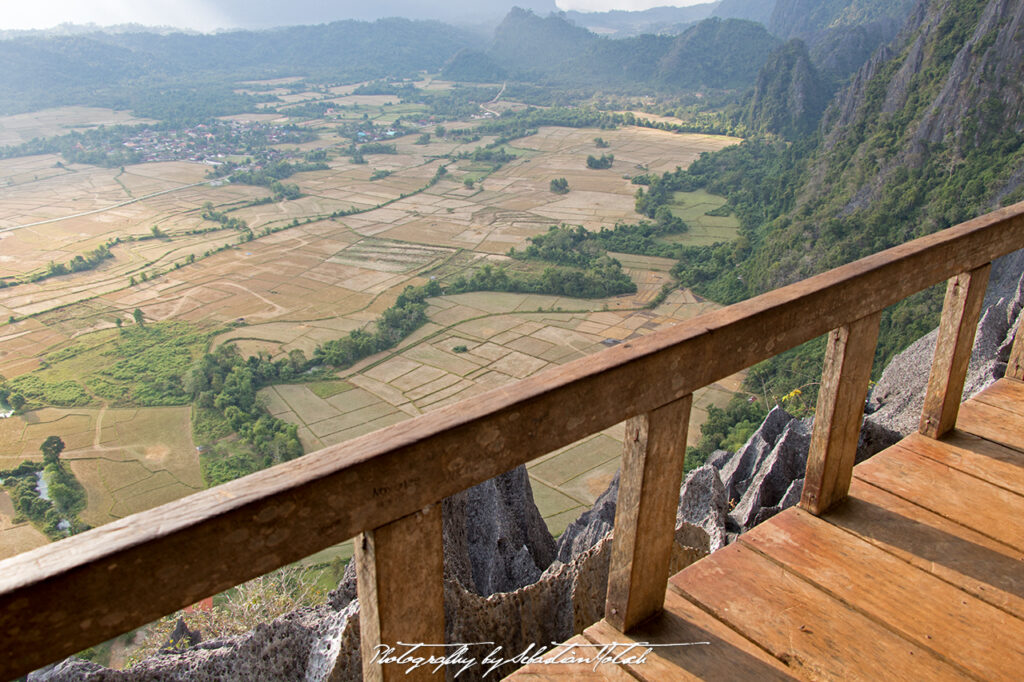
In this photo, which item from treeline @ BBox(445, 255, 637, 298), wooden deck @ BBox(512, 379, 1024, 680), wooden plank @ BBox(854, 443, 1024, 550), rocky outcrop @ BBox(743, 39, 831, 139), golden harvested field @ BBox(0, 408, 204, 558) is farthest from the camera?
rocky outcrop @ BBox(743, 39, 831, 139)

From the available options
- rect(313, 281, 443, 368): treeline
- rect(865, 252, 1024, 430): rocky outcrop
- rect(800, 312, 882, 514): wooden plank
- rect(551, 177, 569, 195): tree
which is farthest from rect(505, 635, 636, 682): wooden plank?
rect(551, 177, 569, 195): tree

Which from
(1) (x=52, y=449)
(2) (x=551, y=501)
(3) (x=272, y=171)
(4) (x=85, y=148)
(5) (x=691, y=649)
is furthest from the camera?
(4) (x=85, y=148)

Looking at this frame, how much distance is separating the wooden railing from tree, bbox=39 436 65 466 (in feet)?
119

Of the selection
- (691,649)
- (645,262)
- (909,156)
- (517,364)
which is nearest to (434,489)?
(691,649)

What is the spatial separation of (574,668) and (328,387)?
122ft

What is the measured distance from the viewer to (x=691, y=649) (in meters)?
2.03

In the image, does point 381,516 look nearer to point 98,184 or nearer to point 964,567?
point 964,567

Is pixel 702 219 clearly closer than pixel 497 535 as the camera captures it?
No

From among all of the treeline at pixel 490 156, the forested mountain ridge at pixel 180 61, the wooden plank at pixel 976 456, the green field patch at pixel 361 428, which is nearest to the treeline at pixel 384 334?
the green field patch at pixel 361 428

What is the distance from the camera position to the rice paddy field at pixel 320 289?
32.8m

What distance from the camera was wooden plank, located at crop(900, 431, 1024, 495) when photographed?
116 inches

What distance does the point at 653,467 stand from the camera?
188cm

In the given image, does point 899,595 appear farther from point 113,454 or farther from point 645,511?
point 113,454

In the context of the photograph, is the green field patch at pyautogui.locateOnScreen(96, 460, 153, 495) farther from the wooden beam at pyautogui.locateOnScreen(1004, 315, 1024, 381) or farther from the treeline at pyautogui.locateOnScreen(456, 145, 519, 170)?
the treeline at pyautogui.locateOnScreen(456, 145, 519, 170)
